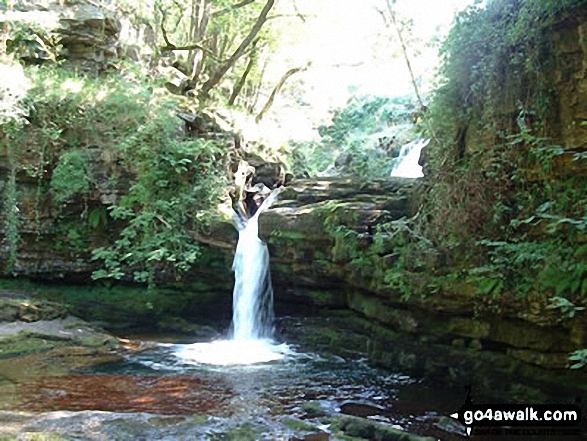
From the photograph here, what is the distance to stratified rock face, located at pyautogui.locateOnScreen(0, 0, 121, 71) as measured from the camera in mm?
13102

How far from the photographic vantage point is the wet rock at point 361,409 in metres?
6.34

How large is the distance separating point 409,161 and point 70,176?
944 centimetres

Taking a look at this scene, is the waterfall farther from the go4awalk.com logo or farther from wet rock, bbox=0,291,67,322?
the go4awalk.com logo

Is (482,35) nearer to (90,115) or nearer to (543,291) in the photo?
(543,291)

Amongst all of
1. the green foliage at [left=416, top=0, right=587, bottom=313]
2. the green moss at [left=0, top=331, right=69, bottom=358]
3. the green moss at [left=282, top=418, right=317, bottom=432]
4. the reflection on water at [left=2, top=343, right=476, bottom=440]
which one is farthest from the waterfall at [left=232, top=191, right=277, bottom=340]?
the green moss at [left=282, top=418, right=317, bottom=432]

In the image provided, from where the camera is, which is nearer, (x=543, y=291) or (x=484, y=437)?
(x=484, y=437)

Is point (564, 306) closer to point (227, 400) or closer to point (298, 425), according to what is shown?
point (298, 425)

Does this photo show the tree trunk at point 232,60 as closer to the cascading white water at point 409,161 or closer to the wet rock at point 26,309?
the cascading white water at point 409,161

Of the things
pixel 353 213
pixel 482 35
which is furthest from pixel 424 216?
pixel 482 35

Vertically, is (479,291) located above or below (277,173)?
below

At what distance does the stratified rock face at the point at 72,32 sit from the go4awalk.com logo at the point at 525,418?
42.4 feet

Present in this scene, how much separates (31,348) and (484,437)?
7557mm

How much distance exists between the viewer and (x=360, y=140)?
815 inches

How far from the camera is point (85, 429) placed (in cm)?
499
